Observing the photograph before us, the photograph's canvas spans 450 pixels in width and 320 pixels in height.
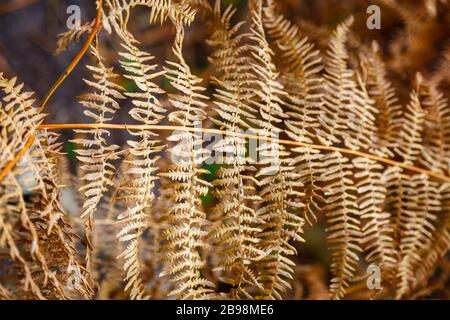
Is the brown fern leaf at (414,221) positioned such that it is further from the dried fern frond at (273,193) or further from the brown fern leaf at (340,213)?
the dried fern frond at (273,193)

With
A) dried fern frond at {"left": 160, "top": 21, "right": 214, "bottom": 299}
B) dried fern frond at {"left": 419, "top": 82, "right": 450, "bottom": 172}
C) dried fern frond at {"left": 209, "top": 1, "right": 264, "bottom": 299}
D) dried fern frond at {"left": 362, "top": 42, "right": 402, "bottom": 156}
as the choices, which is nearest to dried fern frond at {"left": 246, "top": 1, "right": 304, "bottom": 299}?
dried fern frond at {"left": 209, "top": 1, "right": 264, "bottom": 299}

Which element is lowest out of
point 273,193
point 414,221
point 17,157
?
point 414,221

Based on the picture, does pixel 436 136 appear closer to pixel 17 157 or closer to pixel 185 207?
pixel 185 207

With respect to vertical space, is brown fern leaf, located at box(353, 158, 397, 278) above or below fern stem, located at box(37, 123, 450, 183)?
below

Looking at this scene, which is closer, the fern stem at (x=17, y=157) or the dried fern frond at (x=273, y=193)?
the fern stem at (x=17, y=157)

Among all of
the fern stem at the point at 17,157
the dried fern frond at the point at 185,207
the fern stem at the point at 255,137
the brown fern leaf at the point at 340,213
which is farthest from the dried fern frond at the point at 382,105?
the fern stem at the point at 17,157

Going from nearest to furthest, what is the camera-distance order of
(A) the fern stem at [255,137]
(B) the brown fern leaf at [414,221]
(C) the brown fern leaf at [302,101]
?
(A) the fern stem at [255,137] → (C) the brown fern leaf at [302,101] → (B) the brown fern leaf at [414,221]

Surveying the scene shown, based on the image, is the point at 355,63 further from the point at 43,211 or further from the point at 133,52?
the point at 43,211

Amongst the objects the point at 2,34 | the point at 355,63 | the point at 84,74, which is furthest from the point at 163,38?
the point at 355,63

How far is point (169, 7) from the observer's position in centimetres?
109

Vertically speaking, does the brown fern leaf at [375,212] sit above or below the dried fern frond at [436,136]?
below

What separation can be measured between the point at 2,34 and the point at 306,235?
5.44 ft

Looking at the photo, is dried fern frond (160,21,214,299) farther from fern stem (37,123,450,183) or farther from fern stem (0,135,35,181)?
fern stem (0,135,35,181)

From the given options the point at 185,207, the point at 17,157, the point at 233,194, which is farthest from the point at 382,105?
the point at 17,157
